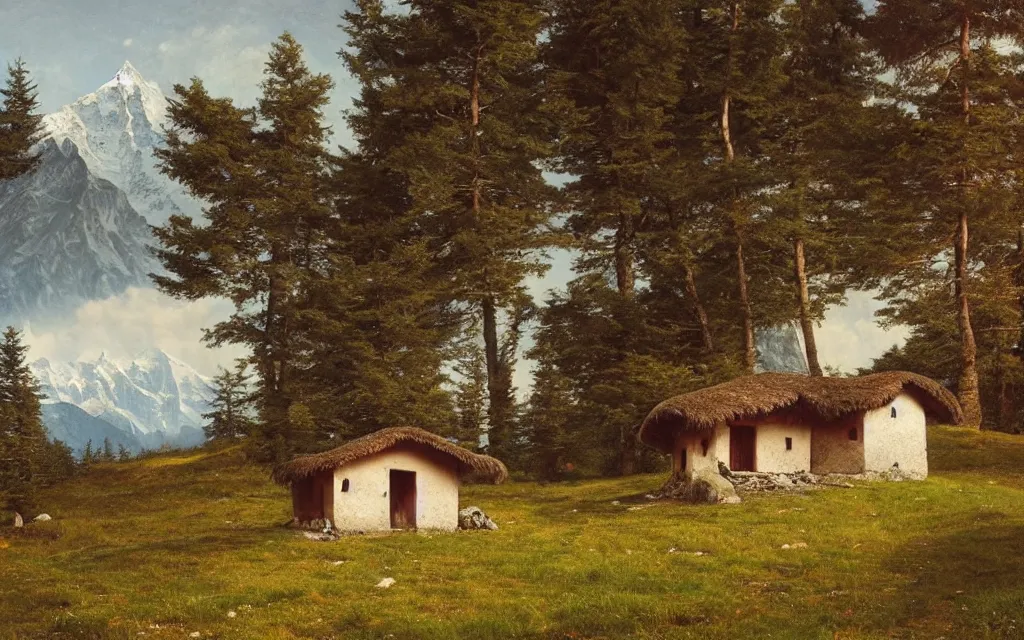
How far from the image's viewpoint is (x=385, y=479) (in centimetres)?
2822

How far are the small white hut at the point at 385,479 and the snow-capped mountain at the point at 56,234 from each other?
389ft

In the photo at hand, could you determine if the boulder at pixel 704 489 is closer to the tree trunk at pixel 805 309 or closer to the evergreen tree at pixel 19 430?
the tree trunk at pixel 805 309

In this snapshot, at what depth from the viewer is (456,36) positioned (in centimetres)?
4541

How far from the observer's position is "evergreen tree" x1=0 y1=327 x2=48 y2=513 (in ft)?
104

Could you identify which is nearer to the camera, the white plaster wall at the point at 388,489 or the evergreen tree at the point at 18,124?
the white plaster wall at the point at 388,489

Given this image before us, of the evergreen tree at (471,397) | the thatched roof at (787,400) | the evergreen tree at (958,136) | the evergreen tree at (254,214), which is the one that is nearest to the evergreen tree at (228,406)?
the evergreen tree at (254,214)

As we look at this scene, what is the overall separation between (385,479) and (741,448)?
1333 cm

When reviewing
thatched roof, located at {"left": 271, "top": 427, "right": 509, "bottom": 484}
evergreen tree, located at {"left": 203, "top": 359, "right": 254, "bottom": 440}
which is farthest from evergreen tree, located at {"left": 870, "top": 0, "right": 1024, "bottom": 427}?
evergreen tree, located at {"left": 203, "top": 359, "right": 254, "bottom": 440}

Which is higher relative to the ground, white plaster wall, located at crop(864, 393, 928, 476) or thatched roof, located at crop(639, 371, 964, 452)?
thatched roof, located at crop(639, 371, 964, 452)

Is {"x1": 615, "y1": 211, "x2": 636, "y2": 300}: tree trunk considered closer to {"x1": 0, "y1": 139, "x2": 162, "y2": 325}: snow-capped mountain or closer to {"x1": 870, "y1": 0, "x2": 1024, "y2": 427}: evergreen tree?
{"x1": 870, "y1": 0, "x2": 1024, "y2": 427}: evergreen tree

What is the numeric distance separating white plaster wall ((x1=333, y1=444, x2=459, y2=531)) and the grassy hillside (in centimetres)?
177

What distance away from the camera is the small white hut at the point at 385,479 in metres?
27.3

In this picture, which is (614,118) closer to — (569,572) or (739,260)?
(739,260)

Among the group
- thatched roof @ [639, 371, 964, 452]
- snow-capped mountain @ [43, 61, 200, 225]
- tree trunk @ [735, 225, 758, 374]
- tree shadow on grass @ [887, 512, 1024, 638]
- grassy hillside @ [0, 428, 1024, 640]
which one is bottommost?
Answer: grassy hillside @ [0, 428, 1024, 640]
